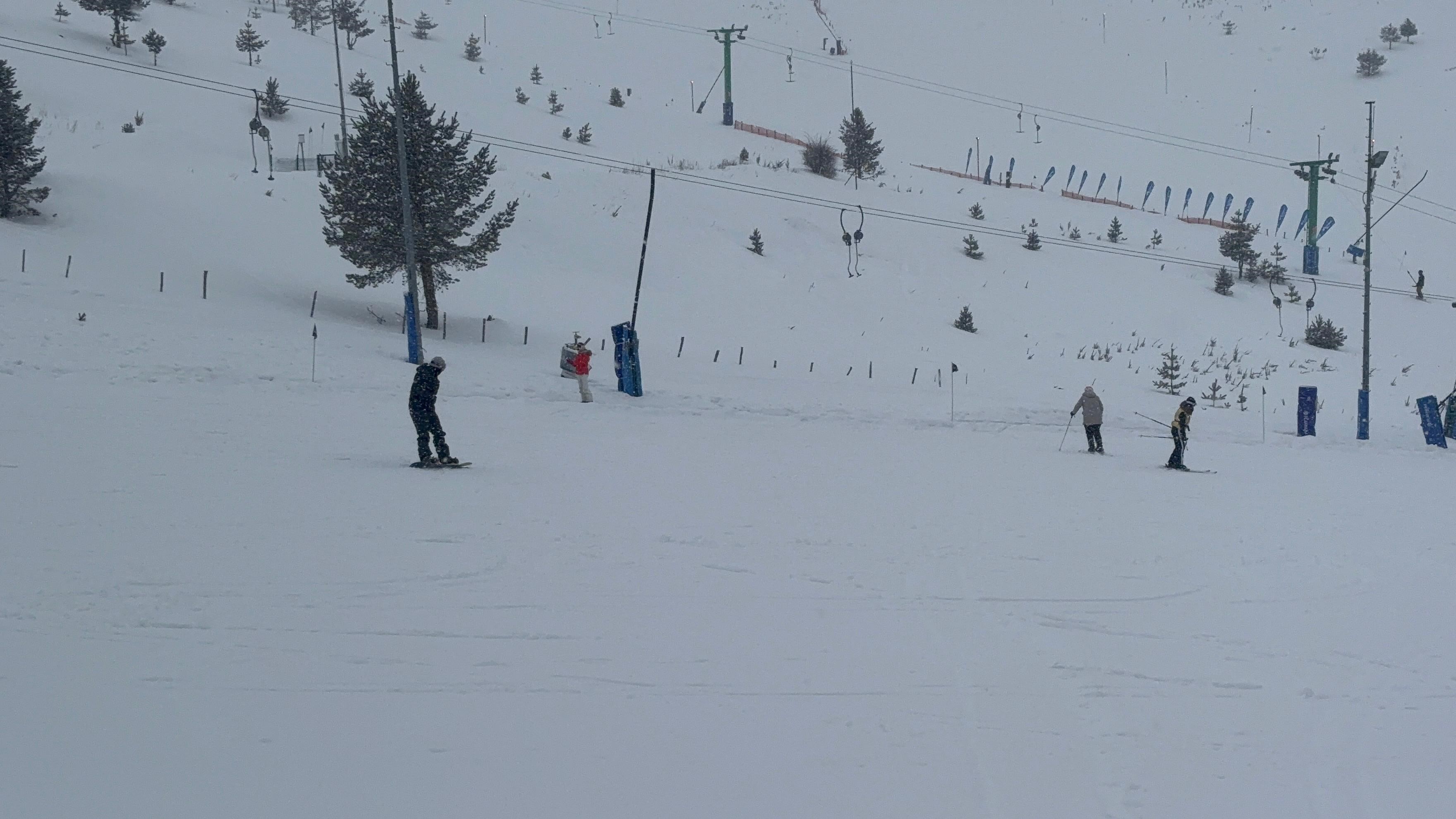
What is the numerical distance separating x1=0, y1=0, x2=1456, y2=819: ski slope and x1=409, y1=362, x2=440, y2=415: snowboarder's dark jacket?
1132 millimetres

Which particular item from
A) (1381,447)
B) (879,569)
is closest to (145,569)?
(879,569)

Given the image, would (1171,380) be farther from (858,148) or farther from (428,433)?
(428,433)

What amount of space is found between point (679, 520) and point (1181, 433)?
452 inches

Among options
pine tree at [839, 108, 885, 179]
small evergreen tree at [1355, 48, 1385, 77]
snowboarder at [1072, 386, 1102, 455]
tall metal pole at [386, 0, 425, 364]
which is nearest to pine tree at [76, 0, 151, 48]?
pine tree at [839, 108, 885, 179]

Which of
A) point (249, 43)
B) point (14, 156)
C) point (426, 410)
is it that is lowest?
point (426, 410)

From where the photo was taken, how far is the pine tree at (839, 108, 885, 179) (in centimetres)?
5528

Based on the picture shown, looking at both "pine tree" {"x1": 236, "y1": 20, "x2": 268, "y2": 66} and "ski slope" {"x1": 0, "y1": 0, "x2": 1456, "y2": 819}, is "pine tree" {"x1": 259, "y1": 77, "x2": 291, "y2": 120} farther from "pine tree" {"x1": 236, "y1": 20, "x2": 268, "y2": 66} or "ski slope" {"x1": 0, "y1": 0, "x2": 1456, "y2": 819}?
"pine tree" {"x1": 236, "y1": 20, "x2": 268, "y2": 66}

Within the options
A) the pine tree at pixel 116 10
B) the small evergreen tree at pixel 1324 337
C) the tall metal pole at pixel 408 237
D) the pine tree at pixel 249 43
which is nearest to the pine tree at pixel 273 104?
the pine tree at pixel 249 43

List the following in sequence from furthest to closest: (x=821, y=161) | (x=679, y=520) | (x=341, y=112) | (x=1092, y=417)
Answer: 1. (x=821, y=161)
2. (x=341, y=112)
3. (x=1092, y=417)
4. (x=679, y=520)

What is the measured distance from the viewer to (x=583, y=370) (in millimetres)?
25047

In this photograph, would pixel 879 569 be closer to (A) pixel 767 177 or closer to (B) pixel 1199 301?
(B) pixel 1199 301

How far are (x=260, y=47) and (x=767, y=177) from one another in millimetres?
25548

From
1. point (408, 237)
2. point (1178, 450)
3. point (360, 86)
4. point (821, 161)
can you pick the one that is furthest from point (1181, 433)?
point (360, 86)

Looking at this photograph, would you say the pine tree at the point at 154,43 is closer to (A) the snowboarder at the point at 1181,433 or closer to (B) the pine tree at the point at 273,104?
(B) the pine tree at the point at 273,104
